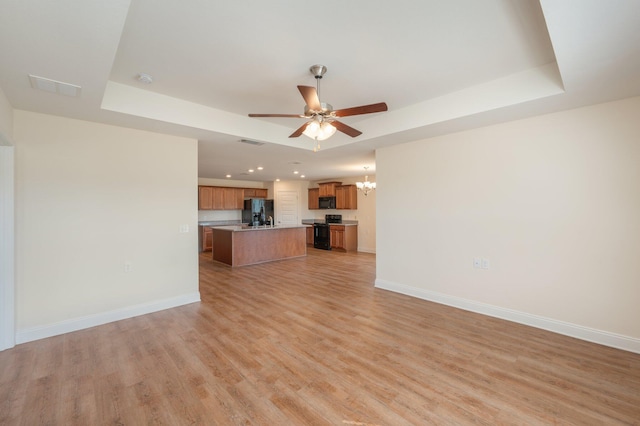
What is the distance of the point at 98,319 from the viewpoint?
3.25 m

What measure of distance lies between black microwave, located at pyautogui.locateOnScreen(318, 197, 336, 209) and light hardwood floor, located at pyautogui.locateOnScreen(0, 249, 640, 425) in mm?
5843

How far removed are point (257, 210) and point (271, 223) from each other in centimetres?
142

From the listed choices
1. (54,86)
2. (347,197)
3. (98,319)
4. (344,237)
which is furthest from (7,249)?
(347,197)

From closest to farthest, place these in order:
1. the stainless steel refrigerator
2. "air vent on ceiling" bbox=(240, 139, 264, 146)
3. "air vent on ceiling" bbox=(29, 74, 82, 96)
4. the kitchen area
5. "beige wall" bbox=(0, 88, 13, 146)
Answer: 1. "air vent on ceiling" bbox=(29, 74, 82, 96)
2. "beige wall" bbox=(0, 88, 13, 146)
3. "air vent on ceiling" bbox=(240, 139, 264, 146)
4. the kitchen area
5. the stainless steel refrigerator

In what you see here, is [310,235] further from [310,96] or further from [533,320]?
[310,96]

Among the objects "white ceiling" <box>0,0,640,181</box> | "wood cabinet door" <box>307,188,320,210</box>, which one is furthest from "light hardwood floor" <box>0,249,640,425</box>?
"wood cabinet door" <box>307,188,320,210</box>

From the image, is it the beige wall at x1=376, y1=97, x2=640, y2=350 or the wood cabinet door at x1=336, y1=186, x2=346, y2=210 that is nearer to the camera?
the beige wall at x1=376, y1=97, x2=640, y2=350

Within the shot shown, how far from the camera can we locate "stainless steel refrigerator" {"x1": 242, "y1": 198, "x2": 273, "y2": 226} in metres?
8.94

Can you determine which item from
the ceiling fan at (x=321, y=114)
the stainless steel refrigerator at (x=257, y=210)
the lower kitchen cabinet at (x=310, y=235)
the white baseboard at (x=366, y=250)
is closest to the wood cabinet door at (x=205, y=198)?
the stainless steel refrigerator at (x=257, y=210)

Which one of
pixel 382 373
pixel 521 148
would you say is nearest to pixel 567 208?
pixel 521 148

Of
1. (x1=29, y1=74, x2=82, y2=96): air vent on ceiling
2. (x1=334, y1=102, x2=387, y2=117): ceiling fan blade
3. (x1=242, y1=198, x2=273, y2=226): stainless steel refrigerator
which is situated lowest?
(x1=242, y1=198, x2=273, y2=226): stainless steel refrigerator

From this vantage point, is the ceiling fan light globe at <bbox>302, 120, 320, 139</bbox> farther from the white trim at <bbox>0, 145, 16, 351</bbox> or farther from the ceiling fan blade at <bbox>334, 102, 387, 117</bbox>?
the white trim at <bbox>0, 145, 16, 351</bbox>

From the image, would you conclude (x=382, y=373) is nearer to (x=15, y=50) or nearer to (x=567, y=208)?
(x=567, y=208)

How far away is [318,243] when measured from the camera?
9.27 m
